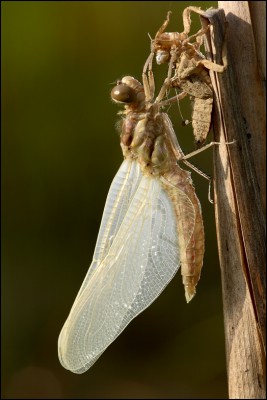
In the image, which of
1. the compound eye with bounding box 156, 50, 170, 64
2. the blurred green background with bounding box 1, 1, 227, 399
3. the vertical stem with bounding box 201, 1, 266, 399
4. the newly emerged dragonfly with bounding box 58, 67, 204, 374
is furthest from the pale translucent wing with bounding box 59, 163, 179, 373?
the blurred green background with bounding box 1, 1, 227, 399

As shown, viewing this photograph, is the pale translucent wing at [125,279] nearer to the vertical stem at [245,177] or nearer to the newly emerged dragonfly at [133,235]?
the newly emerged dragonfly at [133,235]

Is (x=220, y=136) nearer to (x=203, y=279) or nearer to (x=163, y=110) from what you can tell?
(x=163, y=110)

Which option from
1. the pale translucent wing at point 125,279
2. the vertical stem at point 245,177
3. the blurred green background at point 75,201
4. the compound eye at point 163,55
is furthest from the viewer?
the blurred green background at point 75,201

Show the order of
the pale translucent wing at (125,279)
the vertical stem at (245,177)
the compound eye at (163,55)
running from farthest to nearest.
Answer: the pale translucent wing at (125,279) → the compound eye at (163,55) → the vertical stem at (245,177)

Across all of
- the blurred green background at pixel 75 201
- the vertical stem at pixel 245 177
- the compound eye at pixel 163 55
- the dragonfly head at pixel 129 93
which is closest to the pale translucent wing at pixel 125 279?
the dragonfly head at pixel 129 93

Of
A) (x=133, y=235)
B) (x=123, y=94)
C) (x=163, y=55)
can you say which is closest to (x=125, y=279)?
(x=133, y=235)

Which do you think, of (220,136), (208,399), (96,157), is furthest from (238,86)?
(208,399)

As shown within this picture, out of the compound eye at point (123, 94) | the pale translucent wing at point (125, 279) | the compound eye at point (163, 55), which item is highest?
the compound eye at point (163, 55)
